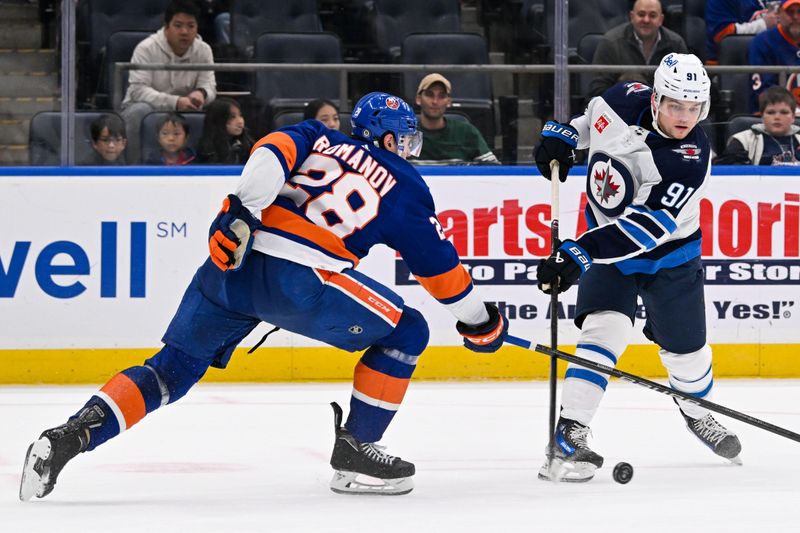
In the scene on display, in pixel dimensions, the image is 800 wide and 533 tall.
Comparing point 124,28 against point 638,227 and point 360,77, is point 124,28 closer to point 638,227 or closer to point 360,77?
point 360,77

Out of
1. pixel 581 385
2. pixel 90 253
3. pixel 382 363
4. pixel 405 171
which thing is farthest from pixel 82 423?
pixel 90 253

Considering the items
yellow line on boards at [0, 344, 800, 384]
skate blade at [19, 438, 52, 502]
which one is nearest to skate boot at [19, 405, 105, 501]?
skate blade at [19, 438, 52, 502]

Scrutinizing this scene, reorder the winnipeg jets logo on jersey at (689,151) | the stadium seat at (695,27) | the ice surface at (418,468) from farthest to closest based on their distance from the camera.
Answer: the stadium seat at (695,27) → the winnipeg jets logo on jersey at (689,151) → the ice surface at (418,468)

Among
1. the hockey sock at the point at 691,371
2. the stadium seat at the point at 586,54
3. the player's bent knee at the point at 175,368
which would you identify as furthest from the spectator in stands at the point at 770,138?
the player's bent knee at the point at 175,368

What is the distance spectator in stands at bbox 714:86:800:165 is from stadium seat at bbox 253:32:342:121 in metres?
1.81

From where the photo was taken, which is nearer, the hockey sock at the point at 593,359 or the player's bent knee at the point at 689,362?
the hockey sock at the point at 593,359

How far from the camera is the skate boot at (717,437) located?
14.1ft

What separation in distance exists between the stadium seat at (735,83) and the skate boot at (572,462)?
2.71 metres

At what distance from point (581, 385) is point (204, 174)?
2465mm

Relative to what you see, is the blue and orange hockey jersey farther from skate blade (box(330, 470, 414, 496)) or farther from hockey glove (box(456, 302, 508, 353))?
skate blade (box(330, 470, 414, 496))

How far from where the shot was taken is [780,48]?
6.42 m

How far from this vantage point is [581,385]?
4098 mm

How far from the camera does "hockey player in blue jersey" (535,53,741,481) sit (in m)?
3.99

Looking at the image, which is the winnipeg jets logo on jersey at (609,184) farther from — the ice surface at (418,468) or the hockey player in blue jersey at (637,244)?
the ice surface at (418,468)
